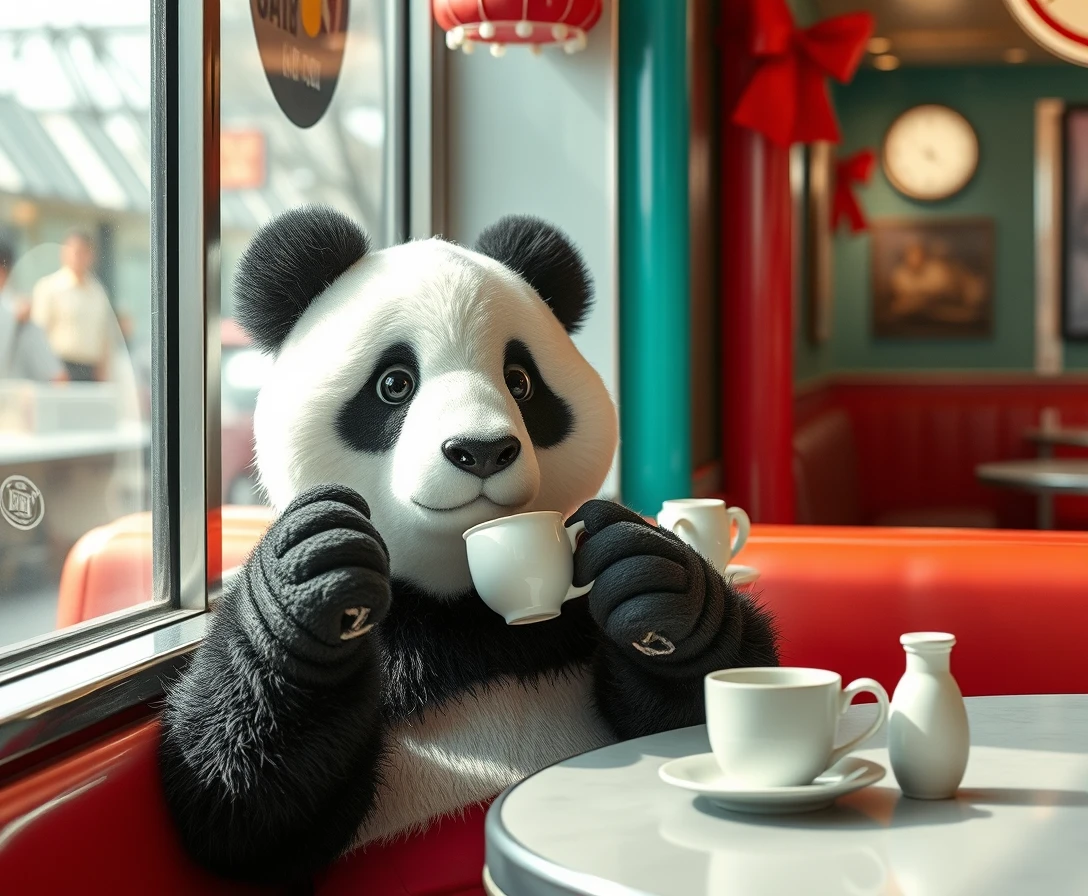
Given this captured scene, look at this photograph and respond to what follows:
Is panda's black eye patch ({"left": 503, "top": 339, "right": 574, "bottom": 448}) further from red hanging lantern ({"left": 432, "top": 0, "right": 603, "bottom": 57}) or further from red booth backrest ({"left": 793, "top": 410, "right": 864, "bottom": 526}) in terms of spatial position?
red booth backrest ({"left": 793, "top": 410, "right": 864, "bottom": 526})

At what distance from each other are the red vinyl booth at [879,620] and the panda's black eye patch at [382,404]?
0.33 m

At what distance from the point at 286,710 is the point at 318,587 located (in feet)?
0.51

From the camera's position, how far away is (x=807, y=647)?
5.63ft

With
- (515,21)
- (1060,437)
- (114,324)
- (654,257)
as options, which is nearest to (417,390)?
(114,324)

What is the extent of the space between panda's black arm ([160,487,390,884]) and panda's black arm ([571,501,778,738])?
19cm

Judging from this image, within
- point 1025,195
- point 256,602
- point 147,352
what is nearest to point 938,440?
point 1025,195

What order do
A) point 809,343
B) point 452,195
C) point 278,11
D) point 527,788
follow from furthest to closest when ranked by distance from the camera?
point 809,343
point 452,195
point 278,11
point 527,788

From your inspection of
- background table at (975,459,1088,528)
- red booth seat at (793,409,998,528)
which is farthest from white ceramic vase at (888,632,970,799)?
background table at (975,459,1088,528)

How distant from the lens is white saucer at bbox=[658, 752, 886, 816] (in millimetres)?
831

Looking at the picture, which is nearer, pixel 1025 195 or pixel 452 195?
pixel 452 195

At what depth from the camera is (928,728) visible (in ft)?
2.88

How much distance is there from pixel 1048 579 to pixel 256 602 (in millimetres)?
1108

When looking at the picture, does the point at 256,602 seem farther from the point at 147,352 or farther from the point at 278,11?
the point at 278,11

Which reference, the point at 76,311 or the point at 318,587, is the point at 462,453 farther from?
the point at 76,311
